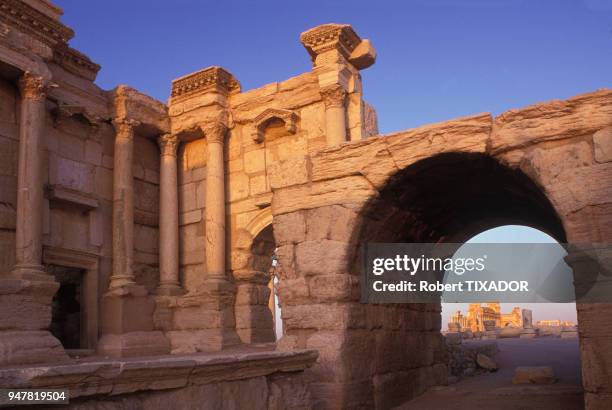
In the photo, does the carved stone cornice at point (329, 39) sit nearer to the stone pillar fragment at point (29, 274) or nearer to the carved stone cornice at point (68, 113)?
the carved stone cornice at point (68, 113)

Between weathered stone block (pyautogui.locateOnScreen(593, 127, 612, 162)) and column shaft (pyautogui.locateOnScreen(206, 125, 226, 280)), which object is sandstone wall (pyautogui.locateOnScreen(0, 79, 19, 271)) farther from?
weathered stone block (pyautogui.locateOnScreen(593, 127, 612, 162))

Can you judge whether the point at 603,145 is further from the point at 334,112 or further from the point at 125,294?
the point at 125,294

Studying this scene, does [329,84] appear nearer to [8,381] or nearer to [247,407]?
[247,407]

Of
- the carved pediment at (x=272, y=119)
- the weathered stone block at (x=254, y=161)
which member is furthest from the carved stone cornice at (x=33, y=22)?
the weathered stone block at (x=254, y=161)

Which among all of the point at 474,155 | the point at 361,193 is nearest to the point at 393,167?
the point at 361,193

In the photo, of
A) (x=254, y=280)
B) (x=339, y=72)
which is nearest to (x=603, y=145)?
(x=339, y=72)

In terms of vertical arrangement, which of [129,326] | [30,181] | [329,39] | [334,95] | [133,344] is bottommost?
[133,344]

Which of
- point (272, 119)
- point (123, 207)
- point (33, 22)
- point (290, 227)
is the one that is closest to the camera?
point (290, 227)

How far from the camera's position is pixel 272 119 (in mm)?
12758

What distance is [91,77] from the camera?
40.6 feet

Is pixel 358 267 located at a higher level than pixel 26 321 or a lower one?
higher

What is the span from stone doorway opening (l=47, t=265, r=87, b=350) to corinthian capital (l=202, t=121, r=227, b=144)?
3.76 m

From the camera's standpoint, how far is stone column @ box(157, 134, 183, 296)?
1285 cm

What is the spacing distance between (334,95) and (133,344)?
6.09 m
